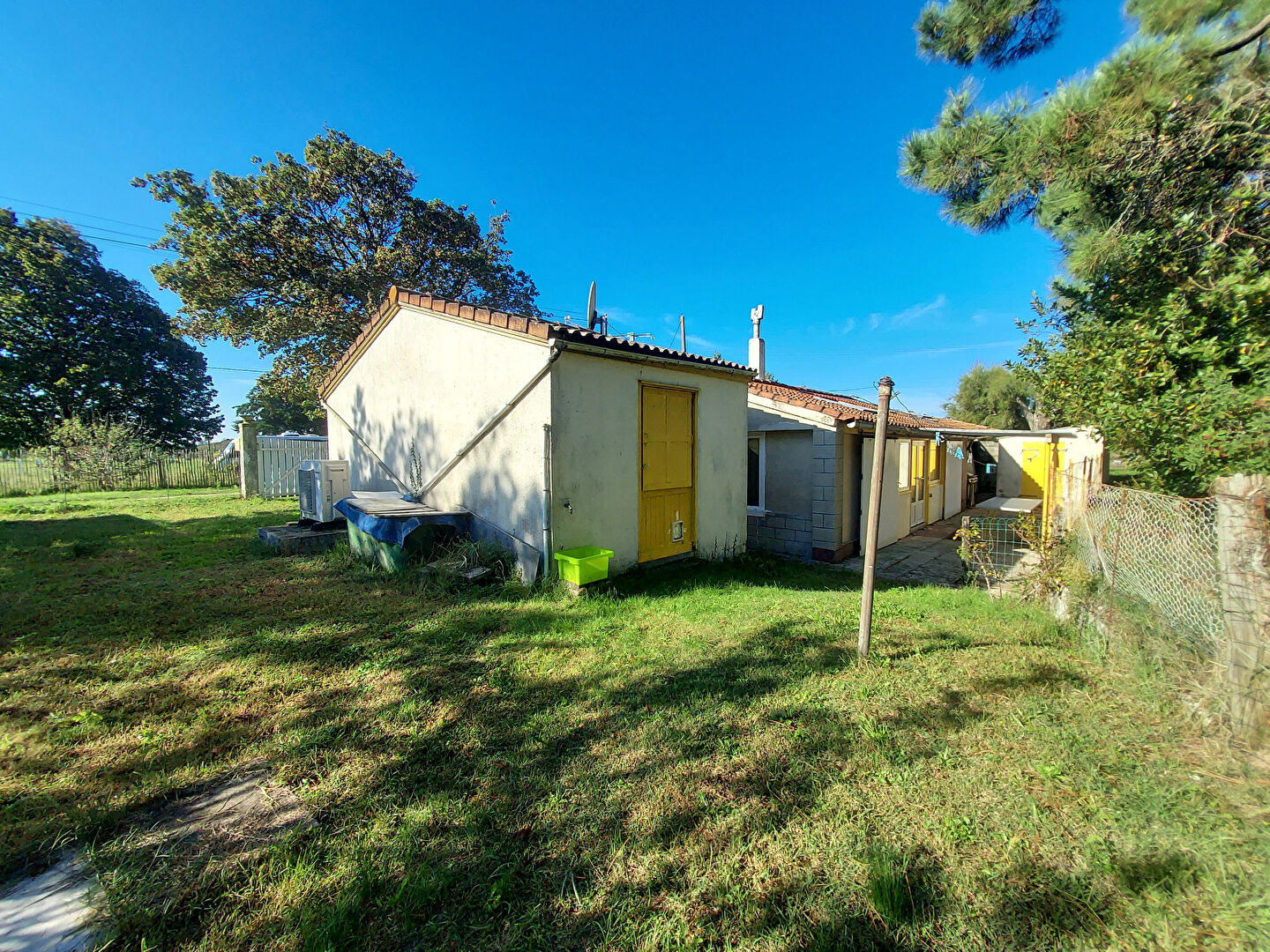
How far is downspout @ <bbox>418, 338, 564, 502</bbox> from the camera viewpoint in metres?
5.39

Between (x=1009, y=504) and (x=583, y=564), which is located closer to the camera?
(x=583, y=564)

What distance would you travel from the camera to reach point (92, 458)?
15.9 metres

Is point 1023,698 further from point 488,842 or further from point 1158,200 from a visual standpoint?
point 1158,200

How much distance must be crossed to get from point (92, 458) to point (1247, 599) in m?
25.0

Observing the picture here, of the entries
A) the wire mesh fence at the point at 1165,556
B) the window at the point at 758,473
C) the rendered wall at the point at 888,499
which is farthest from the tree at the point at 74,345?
the wire mesh fence at the point at 1165,556

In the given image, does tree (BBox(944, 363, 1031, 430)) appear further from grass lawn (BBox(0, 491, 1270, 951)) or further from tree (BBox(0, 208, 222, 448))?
tree (BBox(0, 208, 222, 448))

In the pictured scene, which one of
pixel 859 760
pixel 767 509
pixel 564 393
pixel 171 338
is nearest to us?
pixel 859 760

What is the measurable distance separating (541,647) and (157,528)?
9.67 metres

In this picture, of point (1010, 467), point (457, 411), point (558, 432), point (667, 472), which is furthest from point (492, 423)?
point (1010, 467)

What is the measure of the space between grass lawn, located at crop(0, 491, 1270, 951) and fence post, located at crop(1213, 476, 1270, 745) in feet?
0.88

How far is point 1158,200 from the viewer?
4344mm

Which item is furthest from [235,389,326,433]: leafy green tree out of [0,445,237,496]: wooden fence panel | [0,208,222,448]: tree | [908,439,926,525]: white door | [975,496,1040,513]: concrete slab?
[975,496,1040,513]: concrete slab

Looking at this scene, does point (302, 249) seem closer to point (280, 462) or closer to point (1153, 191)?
point (280, 462)

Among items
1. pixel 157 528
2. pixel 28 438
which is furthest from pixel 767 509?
pixel 28 438
